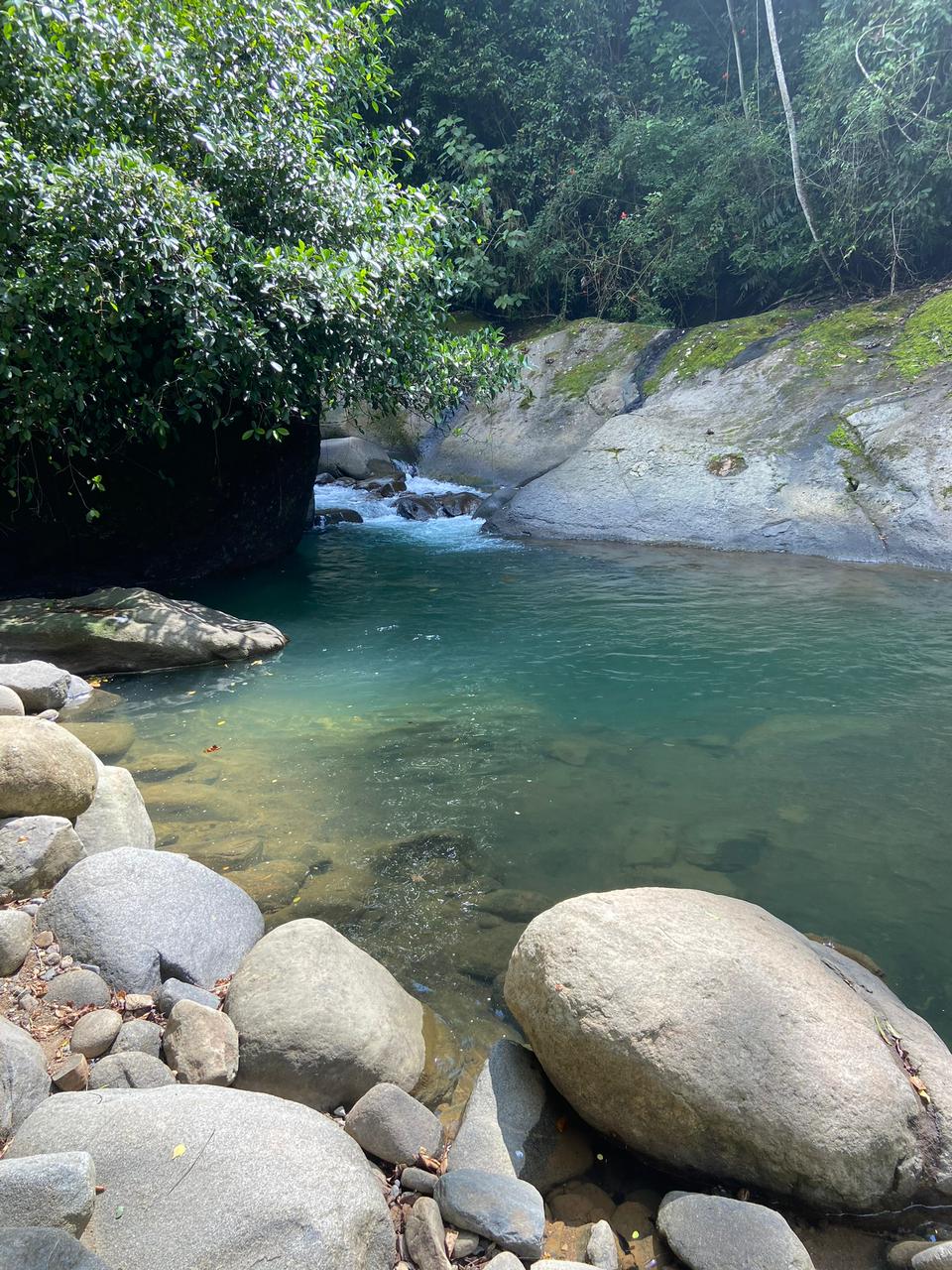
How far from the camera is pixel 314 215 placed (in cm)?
834

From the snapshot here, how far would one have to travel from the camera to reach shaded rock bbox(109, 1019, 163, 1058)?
8.73 feet

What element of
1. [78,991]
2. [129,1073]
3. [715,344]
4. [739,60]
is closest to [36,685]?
[78,991]

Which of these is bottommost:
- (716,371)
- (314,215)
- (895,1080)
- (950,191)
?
(895,1080)

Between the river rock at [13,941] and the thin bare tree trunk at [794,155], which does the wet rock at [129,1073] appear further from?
the thin bare tree trunk at [794,155]

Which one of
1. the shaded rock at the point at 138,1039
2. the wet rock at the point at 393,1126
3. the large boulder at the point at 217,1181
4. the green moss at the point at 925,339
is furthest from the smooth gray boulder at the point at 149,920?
the green moss at the point at 925,339

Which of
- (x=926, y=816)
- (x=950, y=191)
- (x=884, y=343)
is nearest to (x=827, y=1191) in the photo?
(x=926, y=816)

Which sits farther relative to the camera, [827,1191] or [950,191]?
[950,191]

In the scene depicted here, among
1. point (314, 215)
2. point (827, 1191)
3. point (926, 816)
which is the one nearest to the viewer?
point (827, 1191)

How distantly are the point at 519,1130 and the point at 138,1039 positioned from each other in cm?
126

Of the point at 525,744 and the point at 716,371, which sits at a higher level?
the point at 716,371

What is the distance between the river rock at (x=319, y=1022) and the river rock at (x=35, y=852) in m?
1.07

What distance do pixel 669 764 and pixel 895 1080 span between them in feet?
8.66

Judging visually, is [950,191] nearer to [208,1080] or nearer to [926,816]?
[926,816]

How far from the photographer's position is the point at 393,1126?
245cm
